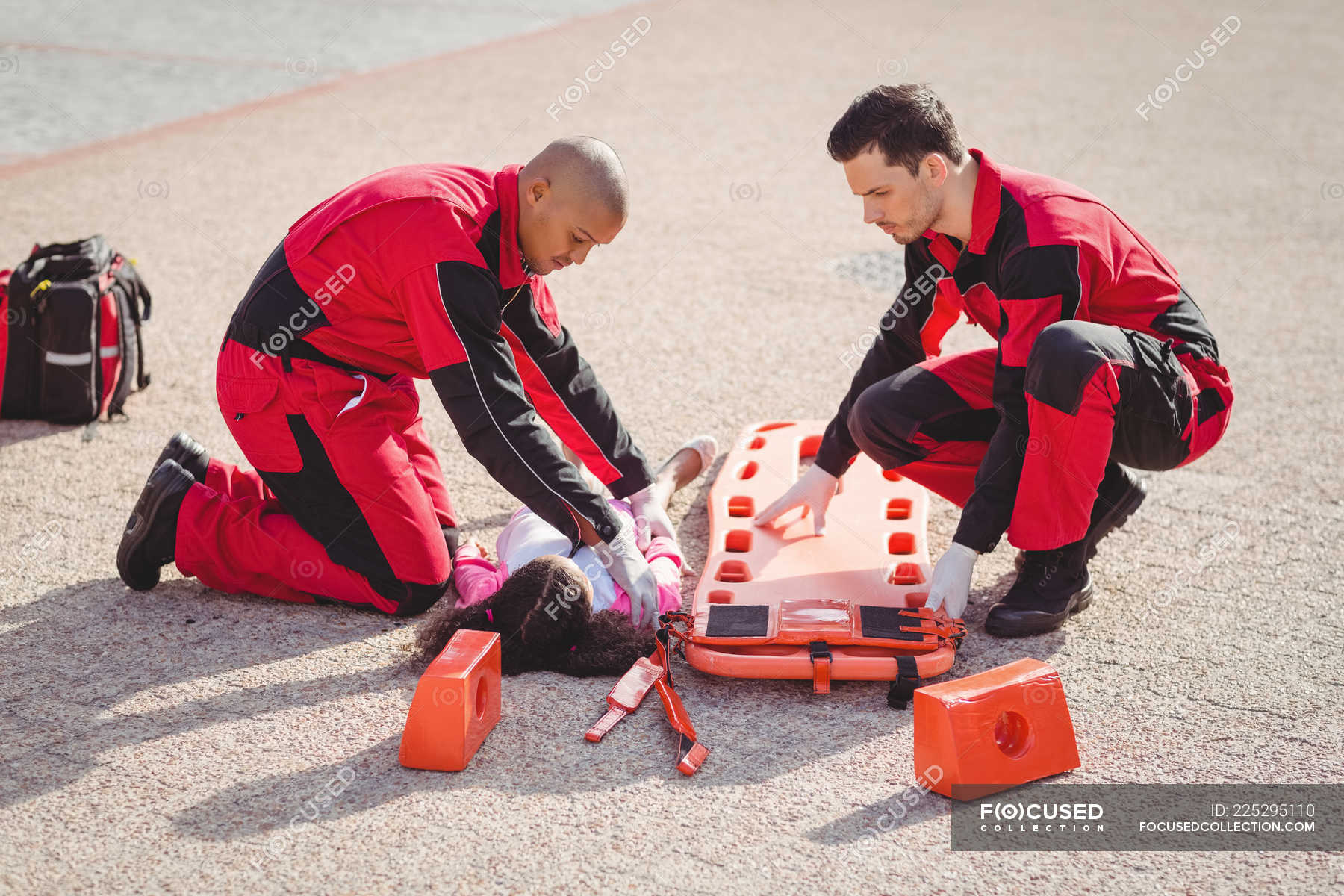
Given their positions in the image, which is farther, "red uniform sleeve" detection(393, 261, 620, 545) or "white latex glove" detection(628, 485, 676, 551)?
"white latex glove" detection(628, 485, 676, 551)

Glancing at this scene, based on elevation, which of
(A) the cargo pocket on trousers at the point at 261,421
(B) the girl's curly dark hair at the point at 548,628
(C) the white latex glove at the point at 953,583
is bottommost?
(B) the girl's curly dark hair at the point at 548,628

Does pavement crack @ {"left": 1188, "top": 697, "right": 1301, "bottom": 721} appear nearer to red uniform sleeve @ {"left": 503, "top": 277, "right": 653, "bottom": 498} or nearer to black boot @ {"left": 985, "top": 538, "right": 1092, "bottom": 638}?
black boot @ {"left": 985, "top": 538, "right": 1092, "bottom": 638}

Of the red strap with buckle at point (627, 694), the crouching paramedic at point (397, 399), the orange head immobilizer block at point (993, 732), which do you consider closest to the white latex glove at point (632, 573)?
the crouching paramedic at point (397, 399)

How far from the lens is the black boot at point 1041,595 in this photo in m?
2.89

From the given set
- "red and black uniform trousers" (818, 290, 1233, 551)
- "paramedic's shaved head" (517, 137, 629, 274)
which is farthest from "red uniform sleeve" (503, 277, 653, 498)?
"red and black uniform trousers" (818, 290, 1233, 551)

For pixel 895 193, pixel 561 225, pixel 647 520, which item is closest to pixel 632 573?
pixel 647 520

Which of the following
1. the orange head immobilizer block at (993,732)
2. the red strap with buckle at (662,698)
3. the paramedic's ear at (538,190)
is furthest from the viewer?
the paramedic's ear at (538,190)

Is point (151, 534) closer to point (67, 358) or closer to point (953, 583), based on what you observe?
point (67, 358)

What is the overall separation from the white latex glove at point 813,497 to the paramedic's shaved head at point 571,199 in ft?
3.03

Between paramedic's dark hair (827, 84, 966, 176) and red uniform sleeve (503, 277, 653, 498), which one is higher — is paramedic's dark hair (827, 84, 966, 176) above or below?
above

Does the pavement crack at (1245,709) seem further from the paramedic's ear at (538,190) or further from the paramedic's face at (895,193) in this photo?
the paramedic's ear at (538,190)

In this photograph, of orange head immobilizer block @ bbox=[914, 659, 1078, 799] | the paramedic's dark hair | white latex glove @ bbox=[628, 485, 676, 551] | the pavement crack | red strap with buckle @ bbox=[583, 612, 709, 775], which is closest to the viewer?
orange head immobilizer block @ bbox=[914, 659, 1078, 799]

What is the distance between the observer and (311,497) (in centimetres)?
299

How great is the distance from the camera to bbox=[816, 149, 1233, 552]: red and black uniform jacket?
2.77 metres
